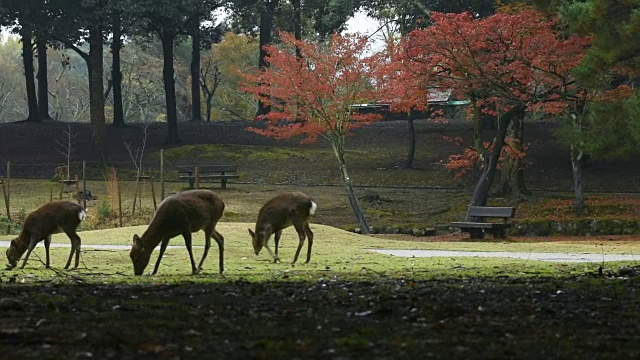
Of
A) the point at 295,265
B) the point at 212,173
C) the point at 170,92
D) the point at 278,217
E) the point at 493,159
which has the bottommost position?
the point at 295,265

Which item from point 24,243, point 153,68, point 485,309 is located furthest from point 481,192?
point 153,68

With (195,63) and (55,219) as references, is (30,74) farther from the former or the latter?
(55,219)

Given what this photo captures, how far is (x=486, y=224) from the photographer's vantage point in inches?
1192

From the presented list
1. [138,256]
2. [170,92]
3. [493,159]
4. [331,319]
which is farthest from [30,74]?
[331,319]

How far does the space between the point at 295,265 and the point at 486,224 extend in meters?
13.8

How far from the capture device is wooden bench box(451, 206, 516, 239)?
30.3 m

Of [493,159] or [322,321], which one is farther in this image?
[493,159]

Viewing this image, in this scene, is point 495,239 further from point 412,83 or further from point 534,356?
point 534,356

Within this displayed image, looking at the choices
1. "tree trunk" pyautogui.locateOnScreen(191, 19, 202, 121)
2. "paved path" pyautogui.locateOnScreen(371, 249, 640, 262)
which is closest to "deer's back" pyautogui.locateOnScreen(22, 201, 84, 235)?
"paved path" pyautogui.locateOnScreen(371, 249, 640, 262)

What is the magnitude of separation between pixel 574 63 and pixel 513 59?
1741mm

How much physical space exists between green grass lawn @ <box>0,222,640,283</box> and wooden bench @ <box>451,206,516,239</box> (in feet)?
15.1

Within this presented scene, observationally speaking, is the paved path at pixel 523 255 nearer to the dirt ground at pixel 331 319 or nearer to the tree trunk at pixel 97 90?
the dirt ground at pixel 331 319

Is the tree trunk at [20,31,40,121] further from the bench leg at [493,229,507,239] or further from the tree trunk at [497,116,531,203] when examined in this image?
the bench leg at [493,229,507,239]

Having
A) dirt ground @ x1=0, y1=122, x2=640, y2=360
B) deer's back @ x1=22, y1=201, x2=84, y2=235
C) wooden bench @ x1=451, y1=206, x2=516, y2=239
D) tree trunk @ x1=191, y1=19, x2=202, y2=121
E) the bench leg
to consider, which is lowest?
the bench leg
